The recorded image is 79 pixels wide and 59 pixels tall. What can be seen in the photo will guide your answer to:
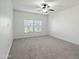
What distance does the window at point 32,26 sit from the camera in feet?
23.6

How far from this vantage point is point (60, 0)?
3.72 m

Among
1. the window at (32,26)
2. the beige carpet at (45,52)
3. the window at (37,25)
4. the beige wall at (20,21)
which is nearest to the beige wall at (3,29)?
the beige carpet at (45,52)

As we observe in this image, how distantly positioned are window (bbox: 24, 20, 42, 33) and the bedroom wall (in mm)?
1490

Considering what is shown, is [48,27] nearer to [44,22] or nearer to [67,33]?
[44,22]

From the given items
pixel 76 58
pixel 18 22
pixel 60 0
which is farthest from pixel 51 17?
pixel 76 58

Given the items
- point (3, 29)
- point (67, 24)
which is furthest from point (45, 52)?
point (67, 24)

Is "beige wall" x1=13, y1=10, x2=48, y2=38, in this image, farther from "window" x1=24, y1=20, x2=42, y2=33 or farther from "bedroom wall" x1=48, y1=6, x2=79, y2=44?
"bedroom wall" x1=48, y1=6, x2=79, y2=44

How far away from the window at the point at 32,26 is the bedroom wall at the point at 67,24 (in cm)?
149

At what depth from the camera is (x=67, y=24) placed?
5.48 metres

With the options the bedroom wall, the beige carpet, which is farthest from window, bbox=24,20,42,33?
the beige carpet

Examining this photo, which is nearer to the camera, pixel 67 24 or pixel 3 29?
pixel 3 29

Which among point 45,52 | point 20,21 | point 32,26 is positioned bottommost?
point 45,52

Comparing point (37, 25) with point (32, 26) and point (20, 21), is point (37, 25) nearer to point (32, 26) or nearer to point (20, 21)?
point (32, 26)

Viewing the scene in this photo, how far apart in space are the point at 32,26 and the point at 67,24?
3459 millimetres
